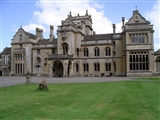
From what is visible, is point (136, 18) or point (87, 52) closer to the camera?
point (136, 18)

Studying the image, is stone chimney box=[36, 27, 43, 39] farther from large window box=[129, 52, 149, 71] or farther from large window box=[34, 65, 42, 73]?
large window box=[129, 52, 149, 71]

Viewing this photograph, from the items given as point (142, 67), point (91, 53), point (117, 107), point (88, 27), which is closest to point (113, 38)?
point (91, 53)

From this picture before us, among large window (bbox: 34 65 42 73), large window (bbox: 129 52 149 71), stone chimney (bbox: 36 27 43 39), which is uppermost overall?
stone chimney (bbox: 36 27 43 39)

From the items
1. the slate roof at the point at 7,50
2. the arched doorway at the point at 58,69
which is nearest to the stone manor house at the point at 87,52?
the arched doorway at the point at 58,69

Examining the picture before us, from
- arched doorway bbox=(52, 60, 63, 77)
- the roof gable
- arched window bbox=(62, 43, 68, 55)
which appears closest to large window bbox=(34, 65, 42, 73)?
arched doorway bbox=(52, 60, 63, 77)

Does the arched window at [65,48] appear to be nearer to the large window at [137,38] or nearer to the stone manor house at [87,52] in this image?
the stone manor house at [87,52]

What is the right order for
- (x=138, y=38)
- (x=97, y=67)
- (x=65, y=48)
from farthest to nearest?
(x=65, y=48)
(x=97, y=67)
(x=138, y=38)

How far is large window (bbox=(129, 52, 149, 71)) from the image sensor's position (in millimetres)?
41281

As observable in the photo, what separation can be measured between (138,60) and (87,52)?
13.7 metres

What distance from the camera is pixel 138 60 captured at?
137ft

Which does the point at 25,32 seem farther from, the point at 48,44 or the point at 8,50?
the point at 8,50

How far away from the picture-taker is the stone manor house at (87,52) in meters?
41.8

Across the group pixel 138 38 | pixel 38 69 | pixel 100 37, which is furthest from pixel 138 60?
pixel 38 69

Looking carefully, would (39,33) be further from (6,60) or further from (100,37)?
(100,37)
